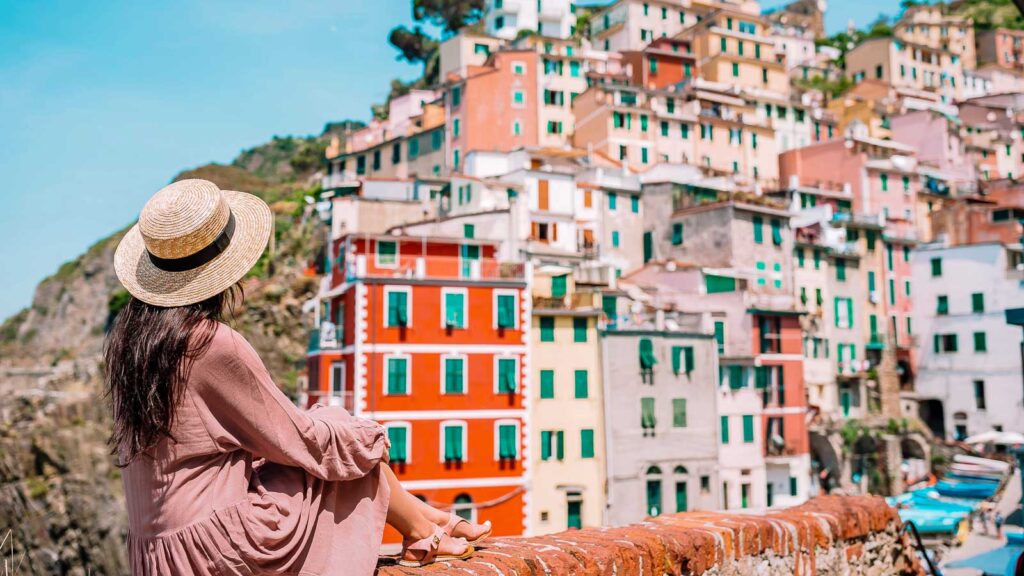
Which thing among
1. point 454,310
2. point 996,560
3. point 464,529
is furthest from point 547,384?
point 464,529

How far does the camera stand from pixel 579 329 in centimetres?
3303

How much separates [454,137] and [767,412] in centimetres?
2707

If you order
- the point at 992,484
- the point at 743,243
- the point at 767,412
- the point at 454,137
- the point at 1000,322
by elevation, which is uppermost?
the point at 454,137

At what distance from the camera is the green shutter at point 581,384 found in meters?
32.7

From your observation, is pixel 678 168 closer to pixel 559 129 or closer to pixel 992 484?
pixel 559 129

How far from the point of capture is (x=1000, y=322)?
50.1m

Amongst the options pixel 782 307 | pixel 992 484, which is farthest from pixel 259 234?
pixel 992 484

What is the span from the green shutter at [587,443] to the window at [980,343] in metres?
30.0

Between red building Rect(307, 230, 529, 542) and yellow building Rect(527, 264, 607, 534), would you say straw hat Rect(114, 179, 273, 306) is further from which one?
yellow building Rect(527, 264, 607, 534)

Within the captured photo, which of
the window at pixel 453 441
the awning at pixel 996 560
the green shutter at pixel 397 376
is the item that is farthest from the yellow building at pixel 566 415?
the awning at pixel 996 560

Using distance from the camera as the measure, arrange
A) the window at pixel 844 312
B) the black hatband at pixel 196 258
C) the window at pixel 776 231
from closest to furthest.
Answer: the black hatband at pixel 196 258 < the window at pixel 776 231 < the window at pixel 844 312

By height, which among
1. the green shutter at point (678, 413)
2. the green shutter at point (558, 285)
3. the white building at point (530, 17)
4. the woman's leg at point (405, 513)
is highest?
the white building at point (530, 17)

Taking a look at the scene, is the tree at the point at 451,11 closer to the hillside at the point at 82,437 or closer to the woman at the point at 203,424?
the hillside at the point at 82,437

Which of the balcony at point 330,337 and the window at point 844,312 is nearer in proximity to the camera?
the balcony at point 330,337
